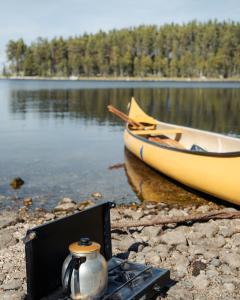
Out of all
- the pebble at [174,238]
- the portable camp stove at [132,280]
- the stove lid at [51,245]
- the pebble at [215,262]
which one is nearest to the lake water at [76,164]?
the pebble at [174,238]

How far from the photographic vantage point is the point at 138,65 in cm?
15588

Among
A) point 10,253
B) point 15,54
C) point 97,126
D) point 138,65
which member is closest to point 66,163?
point 10,253

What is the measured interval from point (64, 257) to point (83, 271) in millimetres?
446

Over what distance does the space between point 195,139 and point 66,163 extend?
4.47 meters

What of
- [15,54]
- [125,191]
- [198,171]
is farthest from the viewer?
[15,54]

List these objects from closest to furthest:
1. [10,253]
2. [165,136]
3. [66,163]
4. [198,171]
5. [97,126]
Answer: [10,253] < [198,171] < [66,163] < [165,136] < [97,126]

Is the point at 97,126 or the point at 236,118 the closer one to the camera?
the point at 97,126

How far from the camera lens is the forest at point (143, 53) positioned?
149 metres

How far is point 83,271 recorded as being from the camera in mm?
4152

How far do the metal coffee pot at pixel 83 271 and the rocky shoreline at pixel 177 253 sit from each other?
0.96m

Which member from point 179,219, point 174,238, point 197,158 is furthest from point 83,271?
point 197,158

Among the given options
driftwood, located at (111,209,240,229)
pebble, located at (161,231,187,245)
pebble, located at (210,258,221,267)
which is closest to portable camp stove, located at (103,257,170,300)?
pebble, located at (210,258,221,267)

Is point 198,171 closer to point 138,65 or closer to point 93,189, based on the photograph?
point 93,189

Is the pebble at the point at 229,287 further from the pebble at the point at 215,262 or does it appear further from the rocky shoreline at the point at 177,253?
the pebble at the point at 215,262
